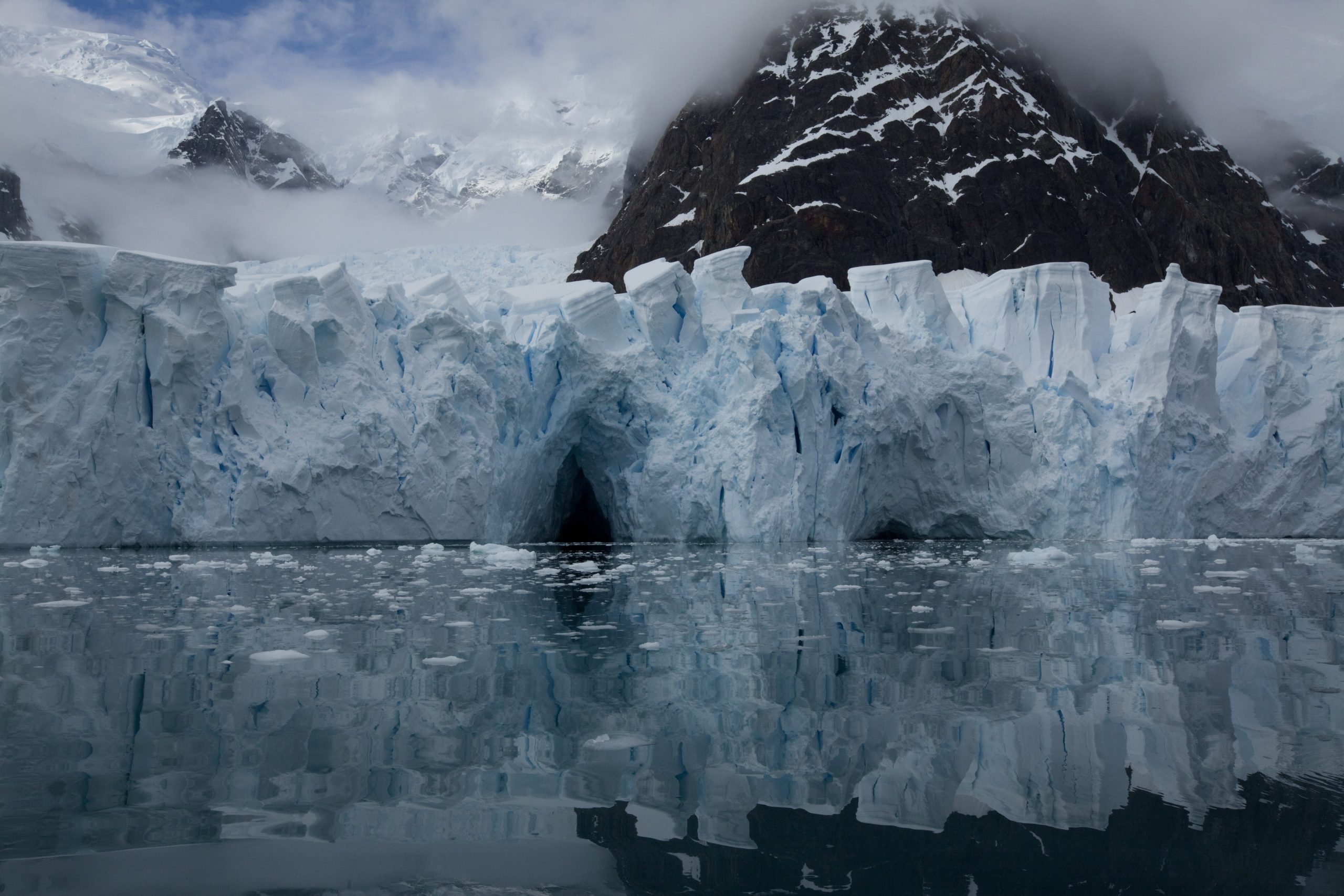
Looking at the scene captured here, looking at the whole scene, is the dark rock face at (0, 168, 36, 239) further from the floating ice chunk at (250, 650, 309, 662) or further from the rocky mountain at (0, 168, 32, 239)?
the floating ice chunk at (250, 650, 309, 662)

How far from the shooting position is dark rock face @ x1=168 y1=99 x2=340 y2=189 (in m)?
79.8

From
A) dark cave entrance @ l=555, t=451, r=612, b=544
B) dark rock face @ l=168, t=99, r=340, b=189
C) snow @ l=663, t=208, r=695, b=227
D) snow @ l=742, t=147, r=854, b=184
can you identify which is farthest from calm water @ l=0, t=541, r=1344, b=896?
dark rock face @ l=168, t=99, r=340, b=189

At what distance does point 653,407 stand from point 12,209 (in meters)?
59.2

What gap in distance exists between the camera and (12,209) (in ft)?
186

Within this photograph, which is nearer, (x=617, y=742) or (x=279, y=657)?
(x=617, y=742)

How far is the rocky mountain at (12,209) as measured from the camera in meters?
55.9

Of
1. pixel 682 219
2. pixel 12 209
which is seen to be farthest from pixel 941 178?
pixel 12 209

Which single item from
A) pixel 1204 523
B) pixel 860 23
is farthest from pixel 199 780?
pixel 860 23

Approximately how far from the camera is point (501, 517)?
1442 centimetres

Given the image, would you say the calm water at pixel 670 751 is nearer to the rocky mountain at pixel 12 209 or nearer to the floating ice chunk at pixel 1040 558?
the floating ice chunk at pixel 1040 558

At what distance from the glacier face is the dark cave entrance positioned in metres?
0.35

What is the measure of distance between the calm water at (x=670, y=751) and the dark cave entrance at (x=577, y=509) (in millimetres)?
11011

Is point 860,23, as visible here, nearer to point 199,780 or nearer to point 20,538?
point 20,538

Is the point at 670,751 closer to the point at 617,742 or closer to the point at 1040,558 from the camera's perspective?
the point at 617,742
